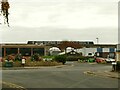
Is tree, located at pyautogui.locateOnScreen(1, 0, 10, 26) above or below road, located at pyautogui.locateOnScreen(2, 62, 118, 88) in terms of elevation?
above

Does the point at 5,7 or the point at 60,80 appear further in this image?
the point at 60,80

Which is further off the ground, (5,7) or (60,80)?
(5,7)

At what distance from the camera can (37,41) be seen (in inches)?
6107

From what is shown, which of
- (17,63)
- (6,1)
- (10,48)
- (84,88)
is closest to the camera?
(6,1)

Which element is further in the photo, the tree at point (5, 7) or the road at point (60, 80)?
the road at point (60, 80)

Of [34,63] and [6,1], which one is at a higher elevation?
[6,1]

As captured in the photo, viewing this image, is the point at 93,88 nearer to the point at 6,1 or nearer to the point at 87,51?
the point at 6,1

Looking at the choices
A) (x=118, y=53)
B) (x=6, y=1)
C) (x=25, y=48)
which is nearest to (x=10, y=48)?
(x=25, y=48)

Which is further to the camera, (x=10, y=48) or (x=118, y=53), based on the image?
(x=10, y=48)

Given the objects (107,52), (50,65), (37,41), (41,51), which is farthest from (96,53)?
(37,41)

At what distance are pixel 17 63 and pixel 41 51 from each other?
54.7m

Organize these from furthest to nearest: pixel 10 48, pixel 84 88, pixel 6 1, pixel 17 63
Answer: pixel 10 48 < pixel 17 63 < pixel 84 88 < pixel 6 1

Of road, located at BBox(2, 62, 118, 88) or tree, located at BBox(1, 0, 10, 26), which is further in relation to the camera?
road, located at BBox(2, 62, 118, 88)

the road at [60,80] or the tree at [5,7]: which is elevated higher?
the tree at [5,7]
